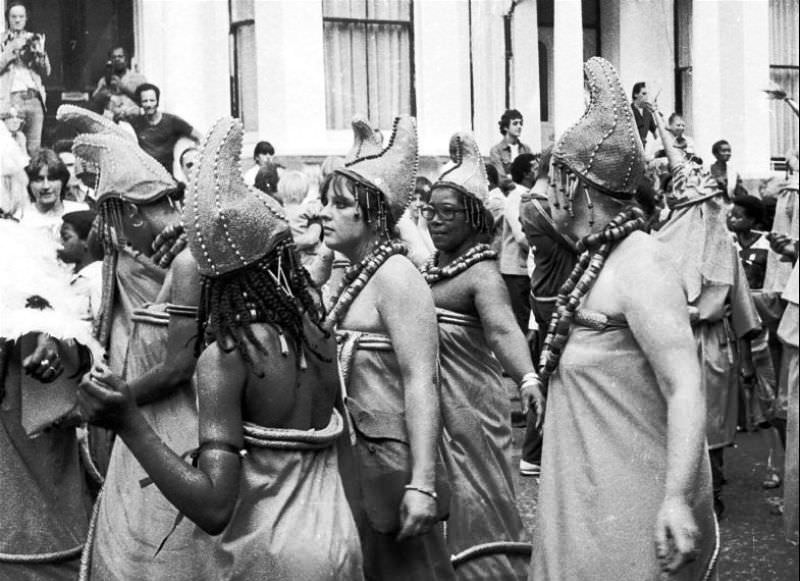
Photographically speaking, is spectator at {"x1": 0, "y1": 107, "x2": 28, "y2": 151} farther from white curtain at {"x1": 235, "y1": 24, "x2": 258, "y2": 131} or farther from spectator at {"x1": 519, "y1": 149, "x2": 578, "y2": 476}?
spectator at {"x1": 519, "y1": 149, "x2": 578, "y2": 476}

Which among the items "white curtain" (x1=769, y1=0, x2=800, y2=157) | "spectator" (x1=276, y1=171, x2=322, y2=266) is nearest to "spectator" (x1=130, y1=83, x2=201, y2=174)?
"spectator" (x1=276, y1=171, x2=322, y2=266)

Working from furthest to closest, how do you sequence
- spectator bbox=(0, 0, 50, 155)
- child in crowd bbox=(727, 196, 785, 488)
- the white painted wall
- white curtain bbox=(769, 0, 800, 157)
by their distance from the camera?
white curtain bbox=(769, 0, 800, 157) → the white painted wall → spectator bbox=(0, 0, 50, 155) → child in crowd bbox=(727, 196, 785, 488)

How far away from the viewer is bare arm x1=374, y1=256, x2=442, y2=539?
4.61 meters

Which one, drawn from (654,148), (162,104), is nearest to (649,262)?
(654,148)

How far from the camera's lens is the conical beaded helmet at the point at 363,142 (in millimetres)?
5634

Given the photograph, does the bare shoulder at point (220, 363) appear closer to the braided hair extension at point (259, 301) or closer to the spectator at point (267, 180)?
the braided hair extension at point (259, 301)

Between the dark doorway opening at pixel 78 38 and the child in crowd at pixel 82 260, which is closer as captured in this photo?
the child in crowd at pixel 82 260

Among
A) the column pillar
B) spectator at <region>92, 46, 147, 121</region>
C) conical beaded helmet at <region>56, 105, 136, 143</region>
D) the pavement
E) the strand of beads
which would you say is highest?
the column pillar

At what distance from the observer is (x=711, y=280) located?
9125 millimetres

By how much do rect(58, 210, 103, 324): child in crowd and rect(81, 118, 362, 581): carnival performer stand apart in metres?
2.47

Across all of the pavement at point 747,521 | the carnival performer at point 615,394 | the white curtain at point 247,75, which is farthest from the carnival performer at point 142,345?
the white curtain at point 247,75

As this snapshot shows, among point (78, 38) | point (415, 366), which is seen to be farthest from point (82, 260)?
point (78, 38)

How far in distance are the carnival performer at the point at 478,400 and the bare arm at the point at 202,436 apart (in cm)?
232

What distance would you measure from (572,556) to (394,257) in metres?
1.44
